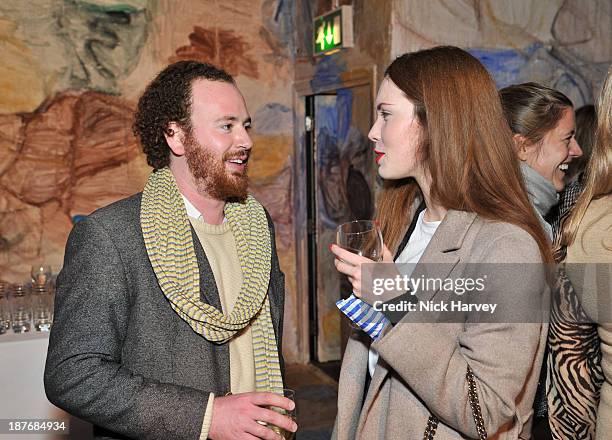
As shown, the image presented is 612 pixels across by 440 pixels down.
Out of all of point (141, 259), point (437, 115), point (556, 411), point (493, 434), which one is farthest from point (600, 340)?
point (141, 259)

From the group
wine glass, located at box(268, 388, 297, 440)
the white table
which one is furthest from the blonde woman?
the white table

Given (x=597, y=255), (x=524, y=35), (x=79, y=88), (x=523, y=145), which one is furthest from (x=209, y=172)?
(x=79, y=88)

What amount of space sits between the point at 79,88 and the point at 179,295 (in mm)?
3847

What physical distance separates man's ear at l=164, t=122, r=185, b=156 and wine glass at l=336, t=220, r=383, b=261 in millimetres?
787

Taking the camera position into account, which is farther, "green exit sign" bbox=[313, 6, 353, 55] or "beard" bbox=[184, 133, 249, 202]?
"green exit sign" bbox=[313, 6, 353, 55]

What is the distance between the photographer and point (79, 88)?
513cm

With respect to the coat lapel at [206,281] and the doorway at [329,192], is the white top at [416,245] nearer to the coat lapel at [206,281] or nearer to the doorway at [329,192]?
the coat lapel at [206,281]

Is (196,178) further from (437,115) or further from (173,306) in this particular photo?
(437,115)

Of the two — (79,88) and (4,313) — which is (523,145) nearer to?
(4,313)

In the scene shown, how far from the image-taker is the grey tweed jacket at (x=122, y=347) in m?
1.69

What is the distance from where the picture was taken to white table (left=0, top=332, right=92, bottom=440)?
10.5ft

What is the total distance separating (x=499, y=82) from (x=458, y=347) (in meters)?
3.40

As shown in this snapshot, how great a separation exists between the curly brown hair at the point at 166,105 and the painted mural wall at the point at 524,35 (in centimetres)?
244

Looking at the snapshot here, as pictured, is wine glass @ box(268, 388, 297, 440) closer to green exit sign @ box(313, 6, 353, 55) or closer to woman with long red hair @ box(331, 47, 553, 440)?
woman with long red hair @ box(331, 47, 553, 440)
